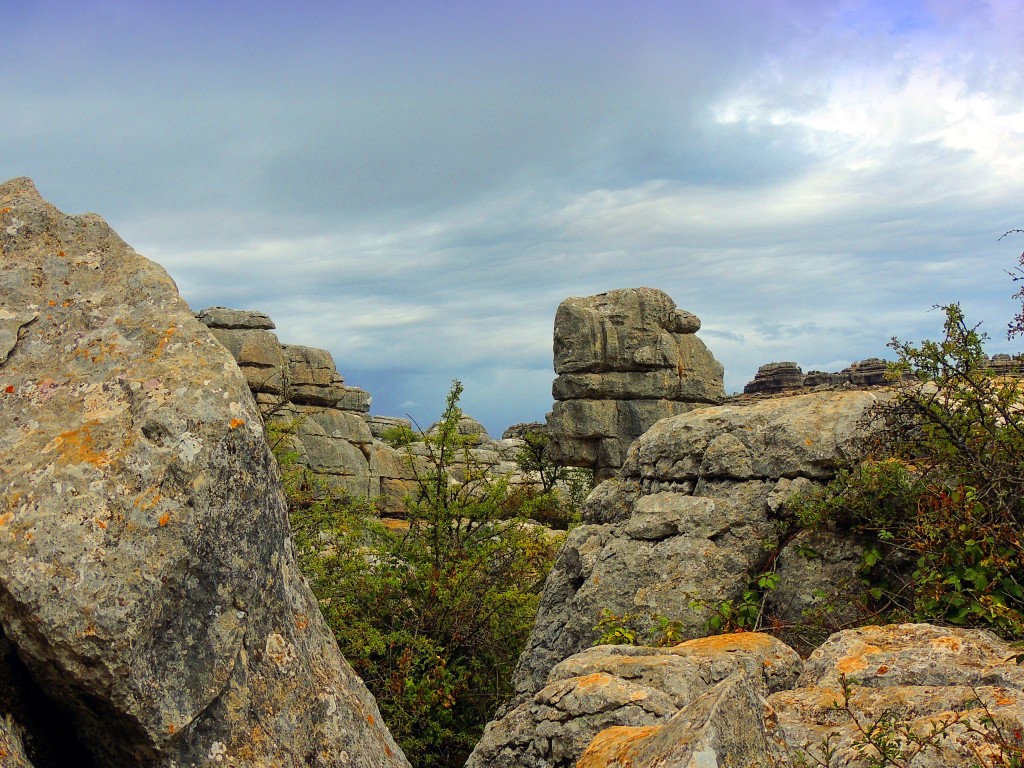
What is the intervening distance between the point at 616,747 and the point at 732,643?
2.45m

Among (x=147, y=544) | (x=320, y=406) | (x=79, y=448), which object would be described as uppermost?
(x=320, y=406)

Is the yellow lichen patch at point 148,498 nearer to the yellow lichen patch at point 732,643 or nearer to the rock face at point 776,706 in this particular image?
the rock face at point 776,706

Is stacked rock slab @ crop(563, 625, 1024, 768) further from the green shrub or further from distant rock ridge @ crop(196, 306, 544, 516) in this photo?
distant rock ridge @ crop(196, 306, 544, 516)

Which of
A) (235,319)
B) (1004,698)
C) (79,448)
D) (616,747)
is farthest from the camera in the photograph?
(235,319)

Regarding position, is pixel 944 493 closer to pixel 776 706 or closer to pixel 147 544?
pixel 776 706

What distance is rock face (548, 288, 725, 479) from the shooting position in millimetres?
33625

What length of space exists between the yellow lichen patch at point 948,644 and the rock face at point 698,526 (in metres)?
1.78

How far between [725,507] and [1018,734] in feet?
14.6

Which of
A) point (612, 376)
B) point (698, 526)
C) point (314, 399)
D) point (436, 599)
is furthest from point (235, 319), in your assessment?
point (698, 526)

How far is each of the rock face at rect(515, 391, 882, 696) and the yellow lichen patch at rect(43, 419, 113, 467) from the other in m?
4.83

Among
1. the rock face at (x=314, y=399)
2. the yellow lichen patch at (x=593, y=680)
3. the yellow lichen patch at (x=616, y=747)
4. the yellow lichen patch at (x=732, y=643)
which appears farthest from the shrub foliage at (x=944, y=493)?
the rock face at (x=314, y=399)

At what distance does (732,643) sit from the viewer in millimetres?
6082

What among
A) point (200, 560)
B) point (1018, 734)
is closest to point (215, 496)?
point (200, 560)

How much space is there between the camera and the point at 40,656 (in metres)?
3.37
